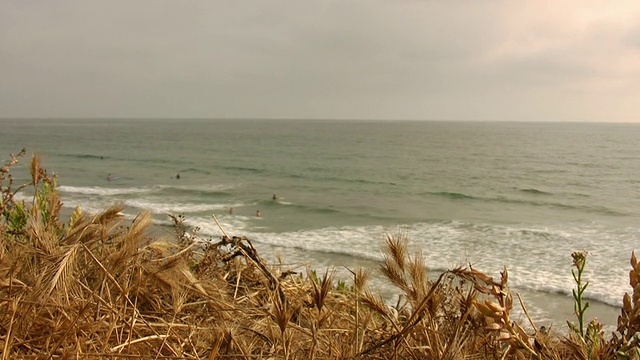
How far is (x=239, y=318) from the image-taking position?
2027mm

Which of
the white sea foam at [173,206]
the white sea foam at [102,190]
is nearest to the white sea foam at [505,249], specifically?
the white sea foam at [173,206]

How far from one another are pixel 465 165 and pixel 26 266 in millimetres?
42333

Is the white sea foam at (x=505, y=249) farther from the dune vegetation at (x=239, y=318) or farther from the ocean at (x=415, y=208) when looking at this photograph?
the dune vegetation at (x=239, y=318)

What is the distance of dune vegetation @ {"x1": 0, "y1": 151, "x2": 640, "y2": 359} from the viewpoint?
1.47m

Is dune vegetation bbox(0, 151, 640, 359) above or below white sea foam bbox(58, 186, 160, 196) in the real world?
above

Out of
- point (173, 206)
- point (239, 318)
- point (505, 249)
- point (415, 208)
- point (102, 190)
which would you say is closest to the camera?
point (239, 318)

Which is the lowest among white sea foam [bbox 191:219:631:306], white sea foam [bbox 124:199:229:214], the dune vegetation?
white sea foam [bbox 124:199:229:214]

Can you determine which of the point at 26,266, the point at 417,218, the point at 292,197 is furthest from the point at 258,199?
the point at 26,266

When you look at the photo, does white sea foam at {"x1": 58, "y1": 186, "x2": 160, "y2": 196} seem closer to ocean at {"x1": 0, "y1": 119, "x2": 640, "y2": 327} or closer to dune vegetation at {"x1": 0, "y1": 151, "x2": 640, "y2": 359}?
ocean at {"x1": 0, "y1": 119, "x2": 640, "y2": 327}

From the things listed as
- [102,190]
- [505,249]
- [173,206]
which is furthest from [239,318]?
[102,190]

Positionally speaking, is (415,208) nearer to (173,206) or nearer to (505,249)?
(505,249)

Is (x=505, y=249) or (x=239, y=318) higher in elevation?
(x=239, y=318)

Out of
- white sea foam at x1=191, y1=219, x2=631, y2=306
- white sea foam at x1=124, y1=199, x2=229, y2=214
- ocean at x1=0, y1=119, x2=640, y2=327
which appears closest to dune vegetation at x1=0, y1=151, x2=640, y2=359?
ocean at x1=0, y1=119, x2=640, y2=327

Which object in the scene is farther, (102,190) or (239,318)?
(102,190)
